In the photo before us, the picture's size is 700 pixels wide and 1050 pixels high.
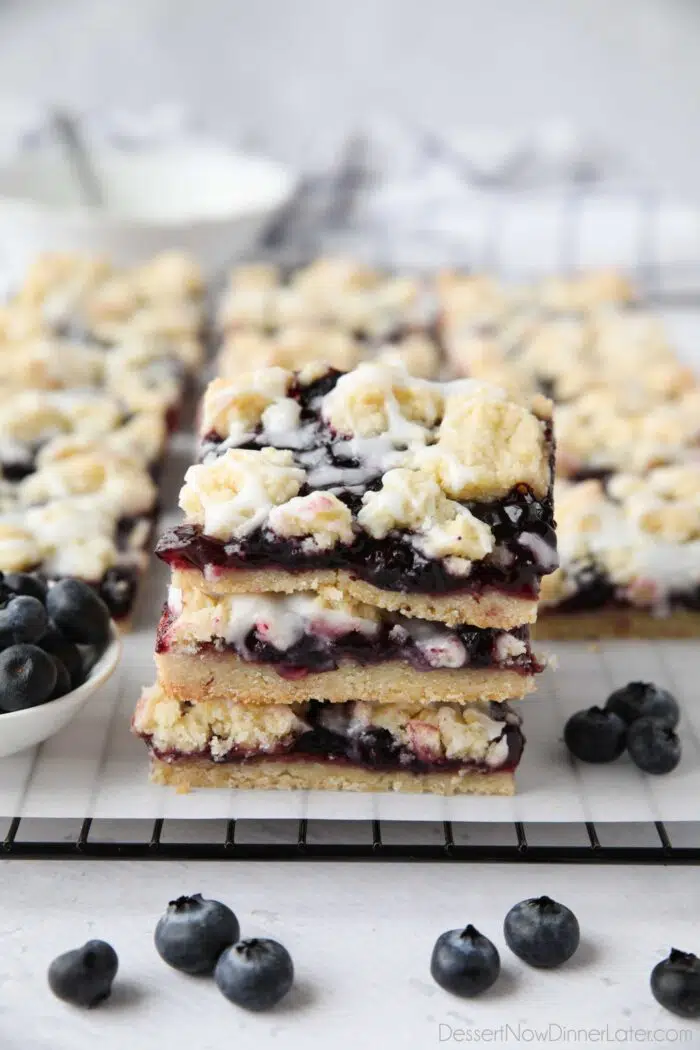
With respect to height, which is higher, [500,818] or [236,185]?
[236,185]

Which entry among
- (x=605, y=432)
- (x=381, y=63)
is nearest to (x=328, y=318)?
(x=605, y=432)

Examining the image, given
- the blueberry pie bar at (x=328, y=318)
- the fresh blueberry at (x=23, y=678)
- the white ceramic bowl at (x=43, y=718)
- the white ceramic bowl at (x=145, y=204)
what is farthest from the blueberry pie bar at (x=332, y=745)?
the white ceramic bowl at (x=145, y=204)

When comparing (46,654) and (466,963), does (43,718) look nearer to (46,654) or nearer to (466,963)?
(46,654)

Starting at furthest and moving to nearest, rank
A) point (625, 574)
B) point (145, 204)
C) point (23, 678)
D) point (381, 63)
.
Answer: point (381, 63) → point (145, 204) → point (625, 574) → point (23, 678)

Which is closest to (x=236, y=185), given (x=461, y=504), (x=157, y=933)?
(x=461, y=504)

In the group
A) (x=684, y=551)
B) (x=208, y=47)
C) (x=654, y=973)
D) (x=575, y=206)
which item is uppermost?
(x=208, y=47)

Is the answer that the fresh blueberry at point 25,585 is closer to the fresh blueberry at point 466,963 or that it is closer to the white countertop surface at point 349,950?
the white countertop surface at point 349,950

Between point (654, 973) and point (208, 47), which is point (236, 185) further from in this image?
point (654, 973)
